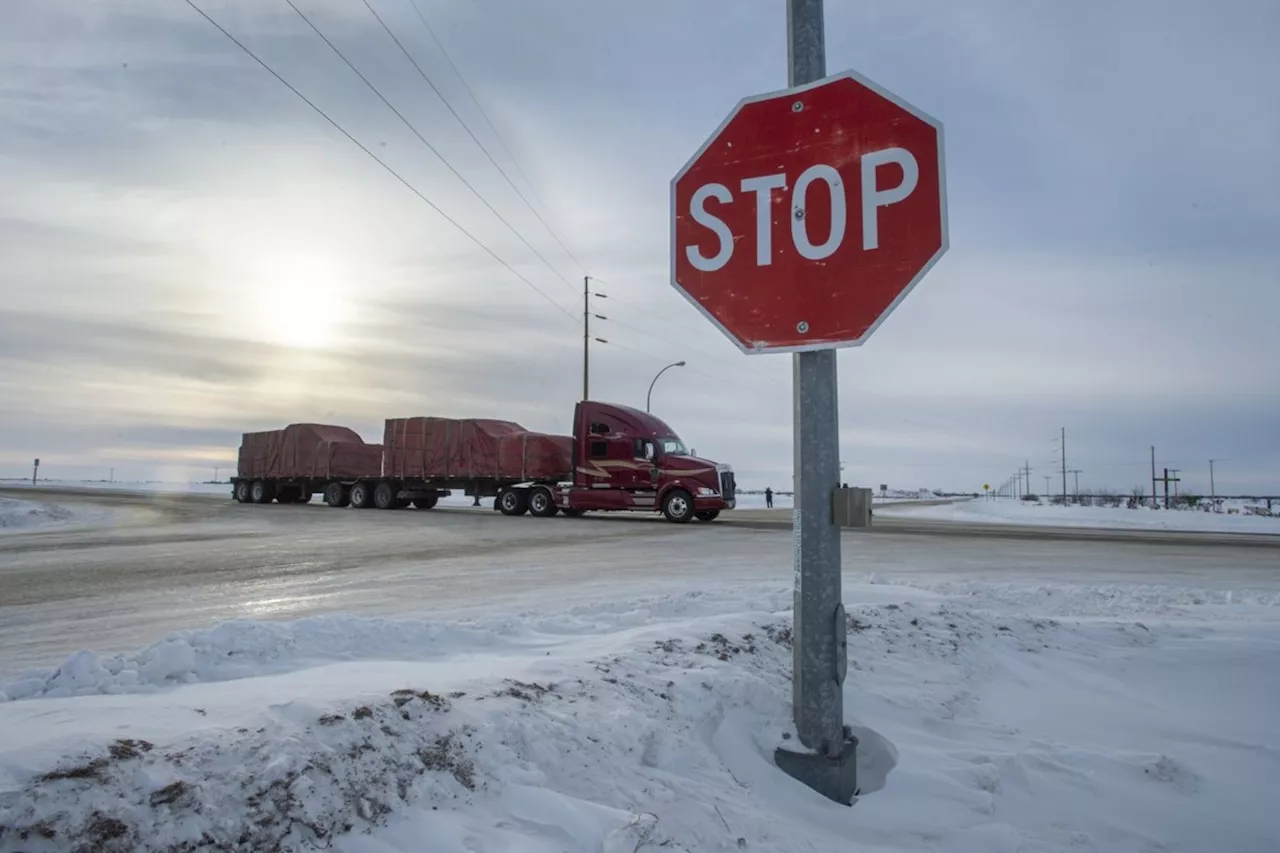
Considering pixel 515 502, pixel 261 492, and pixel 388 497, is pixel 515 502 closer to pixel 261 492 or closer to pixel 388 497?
pixel 388 497

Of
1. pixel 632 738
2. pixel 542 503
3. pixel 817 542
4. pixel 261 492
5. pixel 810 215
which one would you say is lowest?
pixel 632 738

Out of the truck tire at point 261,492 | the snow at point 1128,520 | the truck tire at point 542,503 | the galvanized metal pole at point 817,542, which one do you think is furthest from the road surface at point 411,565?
the truck tire at point 261,492

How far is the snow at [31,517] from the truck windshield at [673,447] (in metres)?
17.0

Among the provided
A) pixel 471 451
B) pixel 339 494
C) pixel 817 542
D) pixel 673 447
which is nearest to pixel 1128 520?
pixel 673 447

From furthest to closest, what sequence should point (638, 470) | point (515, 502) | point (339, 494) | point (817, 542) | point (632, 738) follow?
1. point (339, 494)
2. point (515, 502)
3. point (638, 470)
4. point (817, 542)
5. point (632, 738)

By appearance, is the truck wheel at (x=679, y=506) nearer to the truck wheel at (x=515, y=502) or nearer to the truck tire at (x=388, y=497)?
the truck wheel at (x=515, y=502)

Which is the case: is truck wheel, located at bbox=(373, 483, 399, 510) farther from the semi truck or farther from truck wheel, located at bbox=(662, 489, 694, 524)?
truck wheel, located at bbox=(662, 489, 694, 524)

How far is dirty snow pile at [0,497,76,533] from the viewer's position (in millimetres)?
20628

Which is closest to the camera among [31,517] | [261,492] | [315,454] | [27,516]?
[27,516]

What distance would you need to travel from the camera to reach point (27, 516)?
74.2ft

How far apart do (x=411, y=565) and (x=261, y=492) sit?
27273 mm

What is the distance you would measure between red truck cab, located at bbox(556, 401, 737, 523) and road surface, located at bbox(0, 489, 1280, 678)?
228 centimetres

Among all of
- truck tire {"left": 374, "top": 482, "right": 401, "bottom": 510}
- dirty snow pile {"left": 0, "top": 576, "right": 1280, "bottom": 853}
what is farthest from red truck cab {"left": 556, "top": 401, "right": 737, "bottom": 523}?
dirty snow pile {"left": 0, "top": 576, "right": 1280, "bottom": 853}

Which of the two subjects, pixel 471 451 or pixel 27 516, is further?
pixel 471 451
